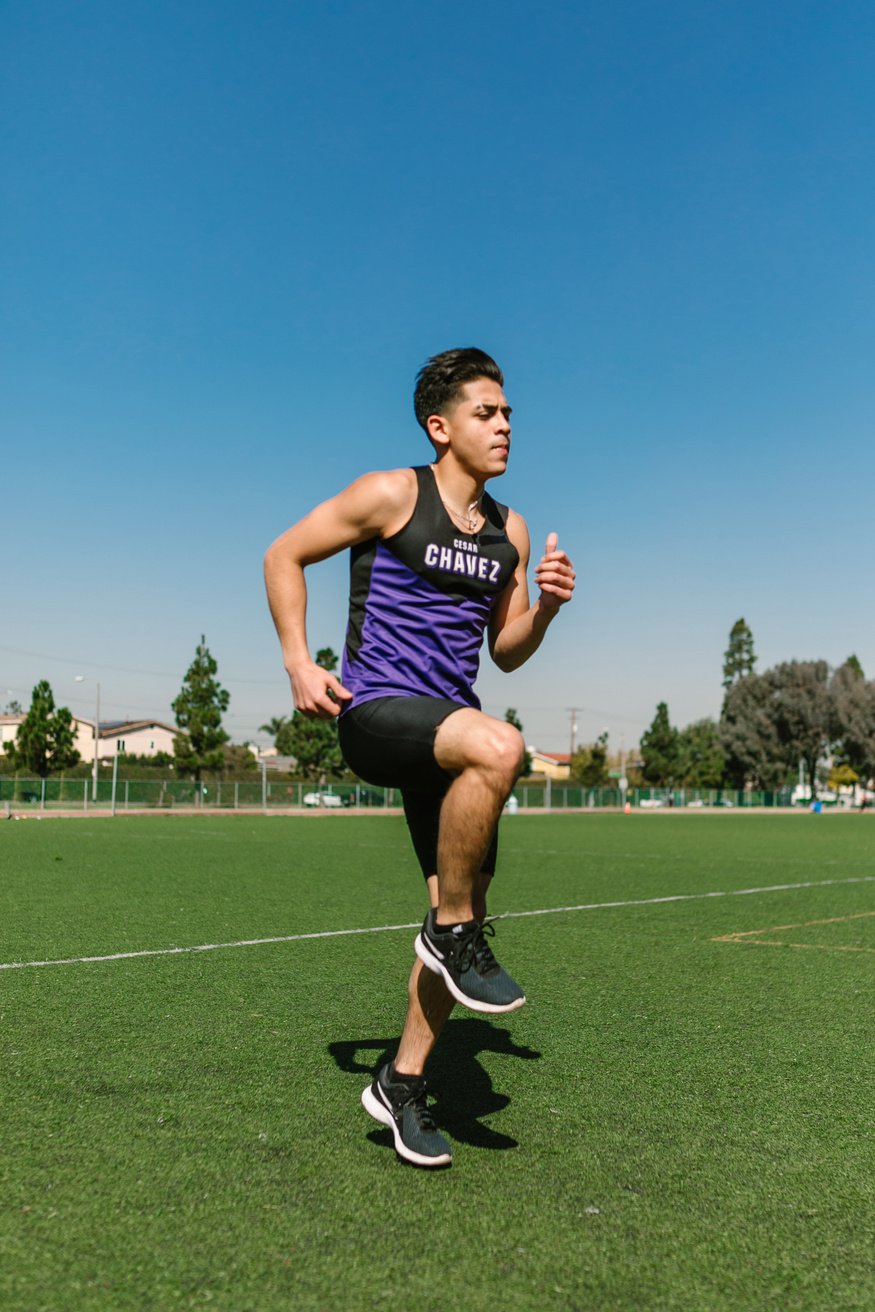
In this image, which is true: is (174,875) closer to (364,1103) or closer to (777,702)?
(364,1103)

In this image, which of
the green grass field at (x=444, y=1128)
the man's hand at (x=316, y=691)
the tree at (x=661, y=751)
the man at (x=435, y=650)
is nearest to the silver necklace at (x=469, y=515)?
the man at (x=435, y=650)

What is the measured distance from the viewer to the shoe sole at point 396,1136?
303 centimetres

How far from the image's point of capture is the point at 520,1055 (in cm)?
447

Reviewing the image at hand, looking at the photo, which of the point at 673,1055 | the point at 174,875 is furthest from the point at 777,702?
the point at 673,1055

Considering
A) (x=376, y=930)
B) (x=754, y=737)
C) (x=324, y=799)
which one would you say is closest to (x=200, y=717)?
(x=324, y=799)

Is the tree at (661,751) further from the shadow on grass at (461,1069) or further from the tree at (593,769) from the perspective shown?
the shadow on grass at (461,1069)

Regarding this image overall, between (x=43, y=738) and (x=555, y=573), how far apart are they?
56060 mm

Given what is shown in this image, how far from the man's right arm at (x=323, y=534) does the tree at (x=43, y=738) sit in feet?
181

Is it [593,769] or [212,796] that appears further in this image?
[593,769]

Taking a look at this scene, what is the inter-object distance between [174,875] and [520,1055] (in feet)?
33.0

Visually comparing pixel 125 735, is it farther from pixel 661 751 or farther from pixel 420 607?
pixel 420 607

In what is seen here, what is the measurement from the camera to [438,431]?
3701 millimetres

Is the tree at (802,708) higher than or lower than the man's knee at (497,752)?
higher

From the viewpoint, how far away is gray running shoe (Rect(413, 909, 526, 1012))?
3.03 meters
